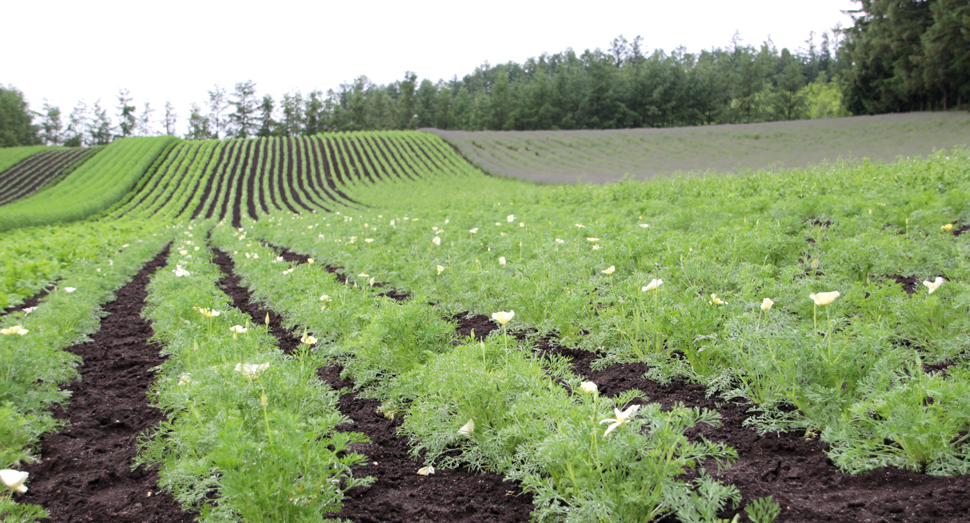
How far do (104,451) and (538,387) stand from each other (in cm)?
A: 298

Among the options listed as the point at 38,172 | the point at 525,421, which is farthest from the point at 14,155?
the point at 525,421

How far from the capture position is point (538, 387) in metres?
3.11

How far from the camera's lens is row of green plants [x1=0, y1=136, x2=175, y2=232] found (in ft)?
80.7

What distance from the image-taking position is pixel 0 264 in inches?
379

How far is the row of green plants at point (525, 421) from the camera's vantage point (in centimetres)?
227

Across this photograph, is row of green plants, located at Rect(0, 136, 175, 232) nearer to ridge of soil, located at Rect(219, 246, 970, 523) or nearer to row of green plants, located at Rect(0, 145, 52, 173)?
row of green plants, located at Rect(0, 145, 52, 173)

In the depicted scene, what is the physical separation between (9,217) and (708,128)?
40.3 m

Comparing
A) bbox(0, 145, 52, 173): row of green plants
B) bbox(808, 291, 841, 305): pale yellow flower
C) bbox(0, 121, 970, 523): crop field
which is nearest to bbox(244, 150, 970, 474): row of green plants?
bbox(0, 121, 970, 523): crop field

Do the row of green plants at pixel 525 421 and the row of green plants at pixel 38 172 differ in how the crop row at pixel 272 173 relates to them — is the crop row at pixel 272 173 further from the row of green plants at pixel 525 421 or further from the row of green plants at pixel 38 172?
the row of green plants at pixel 525 421

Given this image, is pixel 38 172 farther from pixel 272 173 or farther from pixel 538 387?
pixel 538 387

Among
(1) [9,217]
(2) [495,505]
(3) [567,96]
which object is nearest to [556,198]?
(2) [495,505]

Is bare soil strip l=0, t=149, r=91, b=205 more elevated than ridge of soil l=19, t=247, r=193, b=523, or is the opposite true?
bare soil strip l=0, t=149, r=91, b=205

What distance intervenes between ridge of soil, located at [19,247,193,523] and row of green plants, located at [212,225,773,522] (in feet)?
4.94

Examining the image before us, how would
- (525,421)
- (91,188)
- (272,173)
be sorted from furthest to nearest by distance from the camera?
(272,173)
(91,188)
(525,421)
